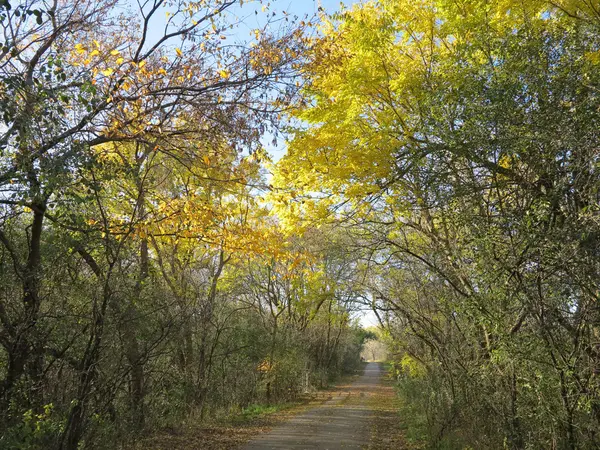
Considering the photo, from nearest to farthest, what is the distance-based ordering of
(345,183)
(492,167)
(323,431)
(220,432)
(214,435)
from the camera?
(492,167)
(345,183)
(214,435)
(220,432)
(323,431)

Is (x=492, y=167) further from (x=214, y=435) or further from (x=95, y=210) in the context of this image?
(x=214, y=435)

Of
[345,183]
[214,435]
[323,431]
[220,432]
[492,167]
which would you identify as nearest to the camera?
[492,167]

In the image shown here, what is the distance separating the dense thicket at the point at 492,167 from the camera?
173 inches

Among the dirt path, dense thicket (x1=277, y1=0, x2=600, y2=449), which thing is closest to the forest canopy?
dense thicket (x1=277, y1=0, x2=600, y2=449)

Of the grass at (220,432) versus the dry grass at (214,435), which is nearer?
the dry grass at (214,435)

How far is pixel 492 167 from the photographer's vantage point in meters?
5.32

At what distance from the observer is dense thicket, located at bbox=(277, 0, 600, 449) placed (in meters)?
4.39

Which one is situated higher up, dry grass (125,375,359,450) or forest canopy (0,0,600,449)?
forest canopy (0,0,600,449)

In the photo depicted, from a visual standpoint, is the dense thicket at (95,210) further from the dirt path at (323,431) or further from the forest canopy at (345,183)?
the dirt path at (323,431)

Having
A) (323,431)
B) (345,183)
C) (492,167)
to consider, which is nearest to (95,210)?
(345,183)

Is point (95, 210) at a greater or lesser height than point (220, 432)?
greater

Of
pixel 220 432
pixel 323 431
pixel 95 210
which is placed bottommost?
pixel 323 431

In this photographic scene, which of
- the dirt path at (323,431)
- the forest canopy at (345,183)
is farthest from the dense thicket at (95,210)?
the dirt path at (323,431)

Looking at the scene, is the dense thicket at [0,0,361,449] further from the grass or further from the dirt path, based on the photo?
the dirt path
